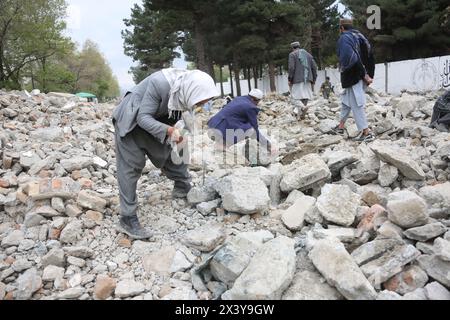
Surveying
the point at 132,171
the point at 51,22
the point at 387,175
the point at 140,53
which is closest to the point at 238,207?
the point at 132,171

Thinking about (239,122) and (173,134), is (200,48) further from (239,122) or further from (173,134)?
(173,134)

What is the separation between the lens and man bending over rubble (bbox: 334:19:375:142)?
5.18 meters

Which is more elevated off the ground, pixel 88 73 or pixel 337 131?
pixel 88 73

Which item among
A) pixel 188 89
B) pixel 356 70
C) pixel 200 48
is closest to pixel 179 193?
pixel 188 89

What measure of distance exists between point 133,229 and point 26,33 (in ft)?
74.8

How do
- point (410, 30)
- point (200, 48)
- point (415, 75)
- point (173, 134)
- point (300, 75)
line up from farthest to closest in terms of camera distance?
point (410, 30), point (200, 48), point (415, 75), point (300, 75), point (173, 134)

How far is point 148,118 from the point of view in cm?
282

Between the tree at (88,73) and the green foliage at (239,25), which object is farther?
the tree at (88,73)

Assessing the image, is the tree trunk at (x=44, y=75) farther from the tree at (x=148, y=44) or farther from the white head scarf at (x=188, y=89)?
the white head scarf at (x=188, y=89)

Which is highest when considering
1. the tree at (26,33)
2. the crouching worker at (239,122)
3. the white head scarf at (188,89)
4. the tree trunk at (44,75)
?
the tree at (26,33)

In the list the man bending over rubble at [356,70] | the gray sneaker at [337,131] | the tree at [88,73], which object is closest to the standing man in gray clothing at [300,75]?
the gray sneaker at [337,131]

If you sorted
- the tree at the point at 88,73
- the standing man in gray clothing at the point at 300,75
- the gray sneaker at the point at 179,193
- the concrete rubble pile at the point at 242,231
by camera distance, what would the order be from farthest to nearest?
the tree at the point at 88,73
the standing man in gray clothing at the point at 300,75
the gray sneaker at the point at 179,193
the concrete rubble pile at the point at 242,231

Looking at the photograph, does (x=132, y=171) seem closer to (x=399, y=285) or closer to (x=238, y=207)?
(x=238, y=207)

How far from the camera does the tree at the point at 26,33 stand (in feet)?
66.7
